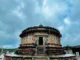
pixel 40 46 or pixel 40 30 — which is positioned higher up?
pixel 40 30

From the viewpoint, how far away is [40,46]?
31.0 metres

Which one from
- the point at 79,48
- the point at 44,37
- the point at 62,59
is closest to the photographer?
the point at 62,59

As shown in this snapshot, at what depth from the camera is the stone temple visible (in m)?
29.1

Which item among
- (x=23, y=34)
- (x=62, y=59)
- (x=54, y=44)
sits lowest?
(x=62, y=59)

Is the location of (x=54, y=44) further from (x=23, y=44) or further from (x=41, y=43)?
(x=23, y=44)

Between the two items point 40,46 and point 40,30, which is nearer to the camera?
point 40,46

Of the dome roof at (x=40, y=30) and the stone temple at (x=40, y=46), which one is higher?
the dome roof at (x=40, y=30)

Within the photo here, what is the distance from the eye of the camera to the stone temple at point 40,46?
2912 cm

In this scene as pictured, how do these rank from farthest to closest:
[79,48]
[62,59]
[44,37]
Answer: [79,48] → [44,37] → [62,59]

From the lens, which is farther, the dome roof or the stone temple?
the dome roof

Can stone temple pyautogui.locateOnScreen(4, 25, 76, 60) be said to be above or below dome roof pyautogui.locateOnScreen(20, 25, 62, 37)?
below

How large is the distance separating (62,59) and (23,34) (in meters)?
8.50

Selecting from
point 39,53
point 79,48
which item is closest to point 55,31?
point 39,53

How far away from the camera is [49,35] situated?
104ft
